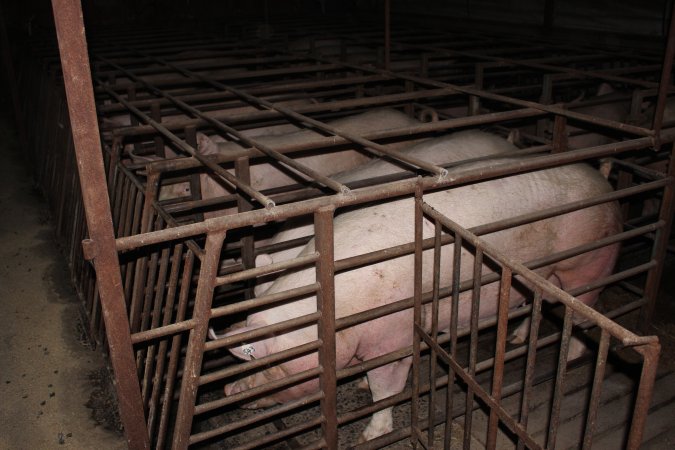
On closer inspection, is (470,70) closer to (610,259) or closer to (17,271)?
(610,259)

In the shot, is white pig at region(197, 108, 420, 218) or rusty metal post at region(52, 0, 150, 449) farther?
white pig at region(197, 108, 420, 218)

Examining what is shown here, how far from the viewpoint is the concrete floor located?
3.61 meters

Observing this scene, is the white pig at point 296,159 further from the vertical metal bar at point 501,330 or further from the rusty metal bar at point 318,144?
the vertical metal bar at point 501,330

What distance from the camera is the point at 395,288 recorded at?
3.23 m

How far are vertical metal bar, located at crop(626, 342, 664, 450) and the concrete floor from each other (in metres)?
2.92

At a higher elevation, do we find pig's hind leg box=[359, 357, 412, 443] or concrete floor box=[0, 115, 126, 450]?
pig's hind leg box=[359, 357, 412, 443]

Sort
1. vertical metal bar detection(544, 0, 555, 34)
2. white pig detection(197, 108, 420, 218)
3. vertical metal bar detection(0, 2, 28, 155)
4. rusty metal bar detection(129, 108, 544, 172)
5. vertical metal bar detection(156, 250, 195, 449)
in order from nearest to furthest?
vertical metal bar detection(156, 250, 195, 449) < rusty metal bar detection(129, 108, 544, 172) < white pig detection(197, 108, 420, 218) < vertical metal bar detection(0, 2, 28, 155) < vertical metal bar detection(544, 0, 555, 34)

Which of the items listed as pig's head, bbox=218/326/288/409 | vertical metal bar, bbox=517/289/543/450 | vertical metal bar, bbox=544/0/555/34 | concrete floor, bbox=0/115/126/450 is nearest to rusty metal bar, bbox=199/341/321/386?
pig's head, bbox=218/326/288/409

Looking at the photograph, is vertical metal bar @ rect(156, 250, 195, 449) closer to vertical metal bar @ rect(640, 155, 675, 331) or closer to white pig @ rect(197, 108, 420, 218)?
white pig @ rect(197, 108, 420, 218)

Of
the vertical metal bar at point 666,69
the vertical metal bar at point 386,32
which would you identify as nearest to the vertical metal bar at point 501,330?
the vertical metal bar at point 666,69

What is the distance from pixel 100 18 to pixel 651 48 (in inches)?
455

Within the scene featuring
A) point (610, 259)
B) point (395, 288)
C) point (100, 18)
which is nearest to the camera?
point (395, 288)

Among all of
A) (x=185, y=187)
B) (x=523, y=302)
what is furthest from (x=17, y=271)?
(x=523, y=302)

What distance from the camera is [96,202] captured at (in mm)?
1998
